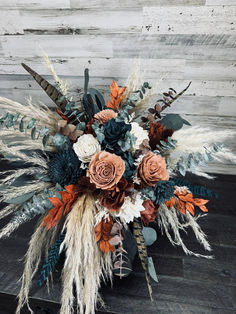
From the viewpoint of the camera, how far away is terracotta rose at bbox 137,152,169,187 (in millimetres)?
622

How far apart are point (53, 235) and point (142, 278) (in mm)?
279

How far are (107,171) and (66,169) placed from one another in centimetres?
13

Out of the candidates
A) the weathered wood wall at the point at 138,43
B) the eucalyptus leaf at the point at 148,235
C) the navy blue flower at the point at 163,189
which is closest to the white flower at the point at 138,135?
the navy blue flower at the point at 163,189

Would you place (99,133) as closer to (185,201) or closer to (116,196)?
(116,196)

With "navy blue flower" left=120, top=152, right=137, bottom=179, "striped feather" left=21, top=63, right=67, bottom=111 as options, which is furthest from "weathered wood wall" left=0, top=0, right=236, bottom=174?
"navy blue flower" left=120, top=152, right=137, bottom=179

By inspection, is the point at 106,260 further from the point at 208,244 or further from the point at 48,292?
the point at 208,244

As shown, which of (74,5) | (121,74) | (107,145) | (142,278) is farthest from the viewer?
(121,74)

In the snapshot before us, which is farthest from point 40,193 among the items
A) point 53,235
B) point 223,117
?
point 223,117

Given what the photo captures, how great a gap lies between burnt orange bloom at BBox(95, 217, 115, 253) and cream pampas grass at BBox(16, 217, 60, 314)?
0.57 feet

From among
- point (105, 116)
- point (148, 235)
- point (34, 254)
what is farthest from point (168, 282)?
point (105, 116)

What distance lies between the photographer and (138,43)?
906 millimetres

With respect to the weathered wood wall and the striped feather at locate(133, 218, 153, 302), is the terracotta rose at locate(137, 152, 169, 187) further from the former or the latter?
the weathered wood wall

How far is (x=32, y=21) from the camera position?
0.91 meters

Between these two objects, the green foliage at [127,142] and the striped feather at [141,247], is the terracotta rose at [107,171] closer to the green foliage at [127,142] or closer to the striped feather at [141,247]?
the green foliage at [127,142]
